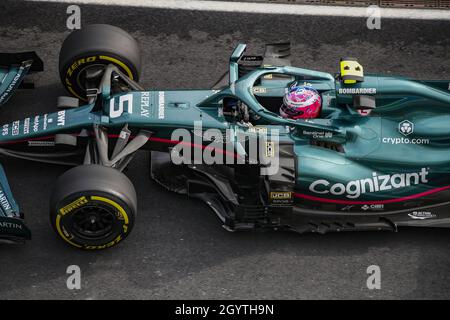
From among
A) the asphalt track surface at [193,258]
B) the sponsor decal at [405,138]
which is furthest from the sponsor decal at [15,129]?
the sponsor decal at [405,138]

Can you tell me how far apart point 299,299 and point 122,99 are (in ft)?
10.1

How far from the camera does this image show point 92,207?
32.1ft

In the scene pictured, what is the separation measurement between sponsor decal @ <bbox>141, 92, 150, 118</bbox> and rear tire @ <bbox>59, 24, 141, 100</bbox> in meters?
0.83

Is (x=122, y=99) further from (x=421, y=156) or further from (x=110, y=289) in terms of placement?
(x=421, y=156)

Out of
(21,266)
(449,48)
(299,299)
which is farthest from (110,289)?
(449,48)

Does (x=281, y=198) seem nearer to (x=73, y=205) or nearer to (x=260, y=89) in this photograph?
(x=260, y=89)

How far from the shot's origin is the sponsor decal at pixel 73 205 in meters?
9.62

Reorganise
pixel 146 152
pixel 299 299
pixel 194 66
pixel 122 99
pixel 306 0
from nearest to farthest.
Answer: pixel 299 299, pixel 122 99, pixel 146 152, pixel 194 66, pixel 306 0

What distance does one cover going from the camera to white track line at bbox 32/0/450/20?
13.6 m

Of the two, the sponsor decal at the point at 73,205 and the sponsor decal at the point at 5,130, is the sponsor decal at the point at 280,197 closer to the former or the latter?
the sponsor decal at the point at 73,205

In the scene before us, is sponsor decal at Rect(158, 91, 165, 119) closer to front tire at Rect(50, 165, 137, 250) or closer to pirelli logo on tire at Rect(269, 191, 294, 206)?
front tire at Rect(50, 165, 137, 250)

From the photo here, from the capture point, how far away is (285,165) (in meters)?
10.1

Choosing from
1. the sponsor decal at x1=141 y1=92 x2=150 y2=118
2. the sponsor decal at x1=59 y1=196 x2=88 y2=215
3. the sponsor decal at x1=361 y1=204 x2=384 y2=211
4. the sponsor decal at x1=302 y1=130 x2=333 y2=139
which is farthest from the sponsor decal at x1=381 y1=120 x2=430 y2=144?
the sponsor decal at x1=59 y1=196 x2=88 y2=215

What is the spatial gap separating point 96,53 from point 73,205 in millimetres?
2408
